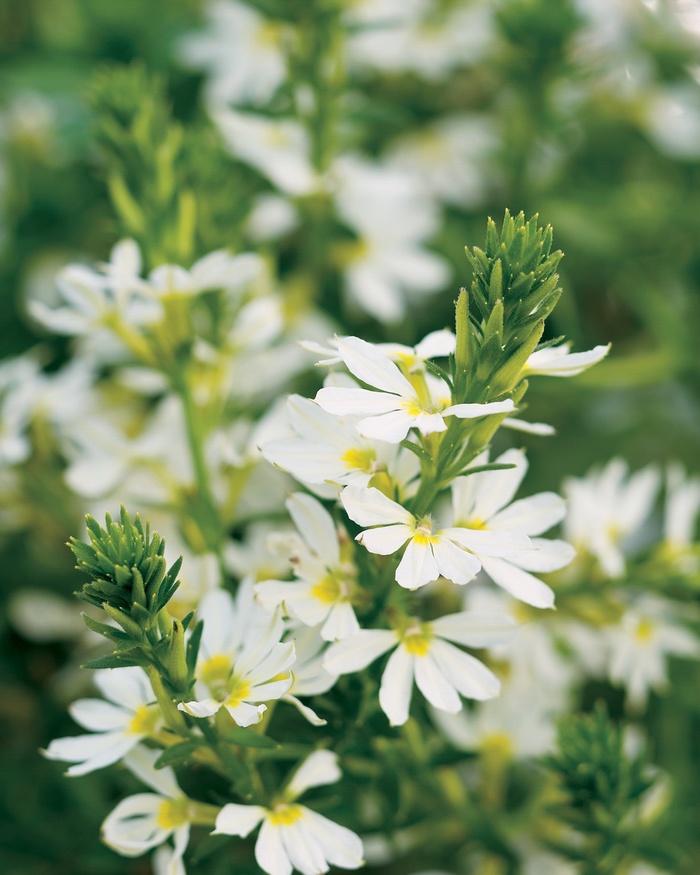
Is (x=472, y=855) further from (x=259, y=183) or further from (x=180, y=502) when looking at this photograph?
(x=259, y=183)

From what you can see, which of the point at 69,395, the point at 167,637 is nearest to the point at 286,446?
the point at 167,637

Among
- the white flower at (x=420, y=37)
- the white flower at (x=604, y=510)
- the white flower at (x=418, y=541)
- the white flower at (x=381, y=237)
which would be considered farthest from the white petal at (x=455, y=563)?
the white flower at (x=420, y=37)

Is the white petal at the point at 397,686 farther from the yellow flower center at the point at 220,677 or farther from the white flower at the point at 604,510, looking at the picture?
the white flower at the point at 604,510

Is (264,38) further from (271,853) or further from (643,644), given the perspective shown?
(271,853)

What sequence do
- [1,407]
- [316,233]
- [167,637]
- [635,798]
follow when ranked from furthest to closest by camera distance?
[316,233] → [1,407] → [635,798] → [167,637]

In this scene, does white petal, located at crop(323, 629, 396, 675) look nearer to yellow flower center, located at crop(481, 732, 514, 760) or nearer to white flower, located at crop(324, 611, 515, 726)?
white flower, located at crop(324, 611, 515, 726)

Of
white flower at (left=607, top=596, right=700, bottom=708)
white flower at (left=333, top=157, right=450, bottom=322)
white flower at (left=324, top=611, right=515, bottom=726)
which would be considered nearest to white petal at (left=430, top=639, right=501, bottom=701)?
white flower at (left=324, top=611, right=515, bottom=726)
